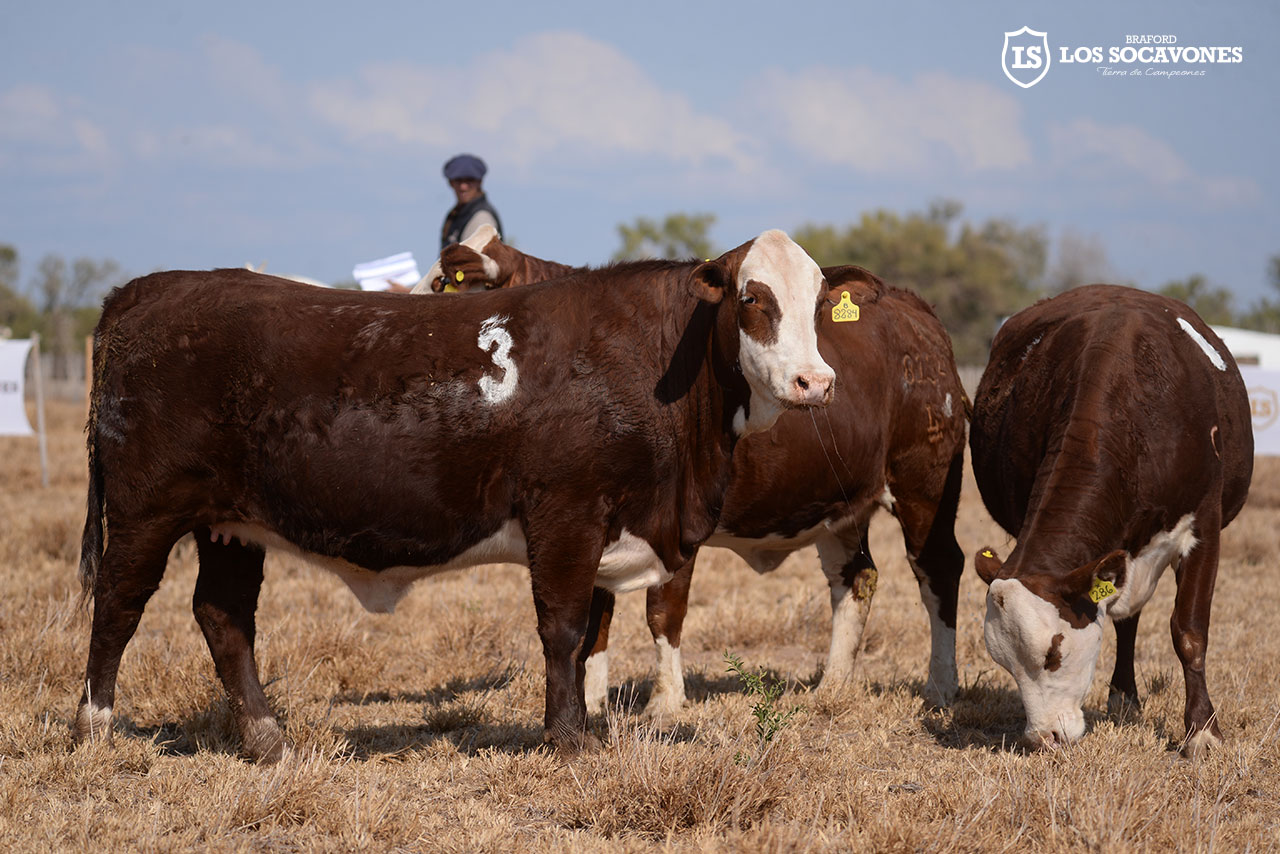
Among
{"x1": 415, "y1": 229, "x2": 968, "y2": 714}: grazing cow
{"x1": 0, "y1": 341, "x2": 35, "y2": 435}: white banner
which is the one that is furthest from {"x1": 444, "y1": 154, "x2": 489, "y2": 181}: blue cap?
{"x1": 0, "y1": 341, "x2": 35, "y2": 435}: white banner

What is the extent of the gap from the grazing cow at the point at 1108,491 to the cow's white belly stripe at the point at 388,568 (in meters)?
2.10

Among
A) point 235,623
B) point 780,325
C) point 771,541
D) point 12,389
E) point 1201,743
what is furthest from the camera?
point 12,389

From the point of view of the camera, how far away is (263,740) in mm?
5121

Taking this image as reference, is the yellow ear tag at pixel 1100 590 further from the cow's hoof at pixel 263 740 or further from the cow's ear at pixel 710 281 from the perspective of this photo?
the cow's hoof at pixel 263 740

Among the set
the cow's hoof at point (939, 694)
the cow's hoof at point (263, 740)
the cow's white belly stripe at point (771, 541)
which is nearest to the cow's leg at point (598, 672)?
the cow's white belly stripe at point (771, 541)

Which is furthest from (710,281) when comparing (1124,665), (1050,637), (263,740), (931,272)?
(931,272)

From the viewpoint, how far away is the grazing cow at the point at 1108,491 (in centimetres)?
504

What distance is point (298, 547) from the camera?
4824 mm

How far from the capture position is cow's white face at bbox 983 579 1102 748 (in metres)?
4.96

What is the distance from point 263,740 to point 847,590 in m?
3.45

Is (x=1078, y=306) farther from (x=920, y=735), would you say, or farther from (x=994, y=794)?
(x=994, y=794)

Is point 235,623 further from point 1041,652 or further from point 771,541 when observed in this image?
point 1041,652

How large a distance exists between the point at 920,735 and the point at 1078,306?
8.59 feet

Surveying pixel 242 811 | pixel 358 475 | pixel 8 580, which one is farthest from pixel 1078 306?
pixel 8 580
